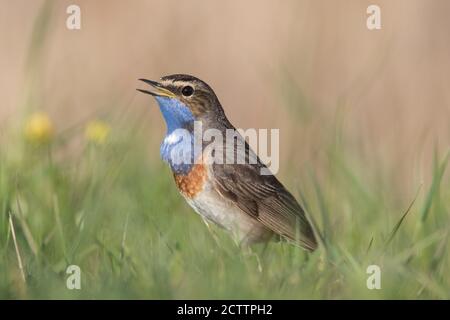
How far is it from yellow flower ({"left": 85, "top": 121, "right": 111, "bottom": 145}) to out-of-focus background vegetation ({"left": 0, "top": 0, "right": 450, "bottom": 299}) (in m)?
0.03

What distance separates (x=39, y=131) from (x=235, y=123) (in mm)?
5130

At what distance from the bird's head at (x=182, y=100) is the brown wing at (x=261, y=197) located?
1.54 ft

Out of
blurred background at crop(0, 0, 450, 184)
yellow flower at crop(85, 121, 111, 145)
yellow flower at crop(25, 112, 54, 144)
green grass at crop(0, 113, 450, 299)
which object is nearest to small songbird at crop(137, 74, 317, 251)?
green grass at crop(0, 113, 450, 299)

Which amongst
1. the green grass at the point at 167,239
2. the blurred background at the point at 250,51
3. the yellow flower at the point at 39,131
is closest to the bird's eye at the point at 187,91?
the green grass at the point at 167,239

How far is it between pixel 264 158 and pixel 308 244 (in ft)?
7.19

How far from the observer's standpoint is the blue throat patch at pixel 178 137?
681 centimetres

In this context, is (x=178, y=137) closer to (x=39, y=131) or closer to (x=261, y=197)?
(x=261, y=197)

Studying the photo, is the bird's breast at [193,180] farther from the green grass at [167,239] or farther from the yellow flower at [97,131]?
the yellow flower at [97,131]

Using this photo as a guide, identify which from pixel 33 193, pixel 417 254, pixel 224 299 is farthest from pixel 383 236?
pixel 33 193

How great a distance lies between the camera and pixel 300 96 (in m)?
8.28

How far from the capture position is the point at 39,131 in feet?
24.2

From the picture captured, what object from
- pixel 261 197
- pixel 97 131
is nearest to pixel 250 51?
pixel 97 131

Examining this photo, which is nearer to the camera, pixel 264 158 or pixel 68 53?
pixel 264 158

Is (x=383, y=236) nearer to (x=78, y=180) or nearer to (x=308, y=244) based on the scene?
(x=308, y=244)
